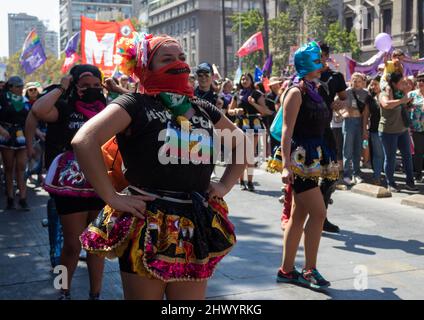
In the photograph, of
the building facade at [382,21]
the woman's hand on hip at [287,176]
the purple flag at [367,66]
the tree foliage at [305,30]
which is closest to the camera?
the woman's hand on hip at [287,176]

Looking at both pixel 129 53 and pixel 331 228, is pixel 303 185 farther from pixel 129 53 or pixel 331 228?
pixel 129 53

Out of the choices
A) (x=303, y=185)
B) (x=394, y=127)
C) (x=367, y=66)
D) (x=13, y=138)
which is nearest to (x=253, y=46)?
(x=367, y=66)

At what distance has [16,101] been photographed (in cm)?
926

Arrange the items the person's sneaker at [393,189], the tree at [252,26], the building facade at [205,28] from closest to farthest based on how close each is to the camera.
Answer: the person's sneaker at [393,189] → the tree at [252,26] → the building facade at [205,28]

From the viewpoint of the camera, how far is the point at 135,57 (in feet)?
9.59

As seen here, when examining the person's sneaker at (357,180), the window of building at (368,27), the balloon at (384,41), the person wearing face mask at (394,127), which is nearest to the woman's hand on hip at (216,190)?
the person wearing face mask at (394,127)

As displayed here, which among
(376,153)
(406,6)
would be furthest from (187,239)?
(406,6)

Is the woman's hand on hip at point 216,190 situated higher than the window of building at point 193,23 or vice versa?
the window of building at point 193,23

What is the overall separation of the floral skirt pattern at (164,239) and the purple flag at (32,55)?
61.6 feet

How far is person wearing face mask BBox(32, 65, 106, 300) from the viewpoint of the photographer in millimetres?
4371

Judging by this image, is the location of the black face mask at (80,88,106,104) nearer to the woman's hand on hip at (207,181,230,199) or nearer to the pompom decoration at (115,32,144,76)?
the pompom decoration at (115,32,144,76)

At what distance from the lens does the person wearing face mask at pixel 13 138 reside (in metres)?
8.89

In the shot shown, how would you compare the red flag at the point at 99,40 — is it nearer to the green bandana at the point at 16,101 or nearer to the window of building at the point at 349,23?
the green bandana at the point at 16,101

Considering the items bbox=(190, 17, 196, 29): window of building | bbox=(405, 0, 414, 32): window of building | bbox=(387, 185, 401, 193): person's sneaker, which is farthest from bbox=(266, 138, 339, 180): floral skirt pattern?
bbox=(190, 17, 196, 29): window of building
